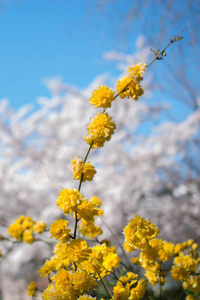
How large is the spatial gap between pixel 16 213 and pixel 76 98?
2.95 meters

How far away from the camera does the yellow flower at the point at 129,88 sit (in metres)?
0.83

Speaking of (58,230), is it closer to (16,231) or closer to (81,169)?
(81,169)

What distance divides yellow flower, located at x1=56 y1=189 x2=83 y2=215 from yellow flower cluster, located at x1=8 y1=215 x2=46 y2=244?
0.67m

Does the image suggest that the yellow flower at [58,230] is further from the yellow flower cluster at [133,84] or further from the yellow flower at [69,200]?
the yellow flower cluster at [133,84]

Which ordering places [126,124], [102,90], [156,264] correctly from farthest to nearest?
[126,124]
[156,264]
[102,90]

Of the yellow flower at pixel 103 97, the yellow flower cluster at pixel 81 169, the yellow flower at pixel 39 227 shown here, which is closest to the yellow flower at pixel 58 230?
the yellow flower cluster at pixel 81 169

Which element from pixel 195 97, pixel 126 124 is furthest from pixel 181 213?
pixel 195 97

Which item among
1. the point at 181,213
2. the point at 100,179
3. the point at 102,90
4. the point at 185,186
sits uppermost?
the point at 100,179

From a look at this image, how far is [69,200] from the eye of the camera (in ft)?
2.30

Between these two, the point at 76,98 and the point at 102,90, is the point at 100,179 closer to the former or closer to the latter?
the point at 76,98

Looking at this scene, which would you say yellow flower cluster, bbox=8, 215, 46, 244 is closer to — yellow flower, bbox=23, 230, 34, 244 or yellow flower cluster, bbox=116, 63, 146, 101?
yellow flower, bbox=23, 230, 34, 244

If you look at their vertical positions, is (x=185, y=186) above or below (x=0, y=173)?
below

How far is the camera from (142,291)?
0.84 m

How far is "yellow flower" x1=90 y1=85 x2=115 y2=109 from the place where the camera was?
79 cm
